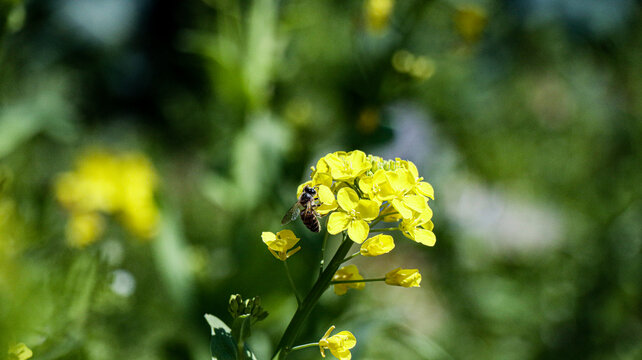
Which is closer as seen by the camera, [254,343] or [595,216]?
[254,343]

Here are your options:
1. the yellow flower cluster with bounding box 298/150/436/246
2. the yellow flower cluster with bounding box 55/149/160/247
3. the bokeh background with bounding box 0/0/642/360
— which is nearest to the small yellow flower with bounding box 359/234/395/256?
the yellow flower cluster with bounding box 298/150/436/246

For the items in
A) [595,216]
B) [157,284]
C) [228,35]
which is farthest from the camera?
[595,216]

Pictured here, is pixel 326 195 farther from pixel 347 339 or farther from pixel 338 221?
pixel 347 339

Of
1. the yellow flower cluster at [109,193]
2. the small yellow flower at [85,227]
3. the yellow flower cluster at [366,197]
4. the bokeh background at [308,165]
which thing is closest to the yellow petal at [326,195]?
the yellow flower cluster at [366,197]

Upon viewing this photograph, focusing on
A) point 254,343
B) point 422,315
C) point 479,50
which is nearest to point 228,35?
point 254,343

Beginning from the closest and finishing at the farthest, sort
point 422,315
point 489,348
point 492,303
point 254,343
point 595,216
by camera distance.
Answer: point 254,343 < point 489,348 < point 492,303 < point 595,216 < point 422,315

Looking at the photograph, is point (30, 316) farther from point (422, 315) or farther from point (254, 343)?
point (422, 315)

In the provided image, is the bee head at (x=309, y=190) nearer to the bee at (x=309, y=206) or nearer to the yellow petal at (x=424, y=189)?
the bee at (x=309, y=206)

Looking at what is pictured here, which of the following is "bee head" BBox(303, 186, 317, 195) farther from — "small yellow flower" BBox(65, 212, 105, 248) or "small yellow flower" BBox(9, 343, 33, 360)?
"small yellow flower" BBox(65, 212, 105, 248)
